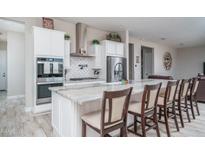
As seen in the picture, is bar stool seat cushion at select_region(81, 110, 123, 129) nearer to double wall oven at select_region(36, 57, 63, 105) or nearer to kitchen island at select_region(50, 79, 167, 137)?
kitchen island at select_region(50, 79, 167, 137)

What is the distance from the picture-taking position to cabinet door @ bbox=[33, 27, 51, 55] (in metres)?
3.64

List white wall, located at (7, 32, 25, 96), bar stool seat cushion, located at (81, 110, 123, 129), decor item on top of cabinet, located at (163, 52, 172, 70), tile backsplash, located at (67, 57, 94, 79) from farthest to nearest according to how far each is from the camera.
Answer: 1. decor item on top of cabinet, located at (163, 52, 172, 70)
2. white wall, located at (7, 32, 25, 96)
3. tile backsplash, located at (67, 57, 94, 79)
4. bar stool seat cushion, located at (81, 110, 123, 129)

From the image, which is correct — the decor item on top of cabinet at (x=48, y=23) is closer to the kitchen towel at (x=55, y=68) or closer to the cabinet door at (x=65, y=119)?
the kitchen towel at (x=55, y=68)

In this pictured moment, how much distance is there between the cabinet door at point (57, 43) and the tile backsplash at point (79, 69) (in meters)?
0.83

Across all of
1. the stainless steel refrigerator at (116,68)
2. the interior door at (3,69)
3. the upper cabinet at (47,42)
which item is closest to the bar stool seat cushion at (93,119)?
the upper cabinet at (47,42)

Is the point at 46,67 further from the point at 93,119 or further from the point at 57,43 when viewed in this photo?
the point at 93,119

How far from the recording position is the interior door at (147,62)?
8320 millimetres

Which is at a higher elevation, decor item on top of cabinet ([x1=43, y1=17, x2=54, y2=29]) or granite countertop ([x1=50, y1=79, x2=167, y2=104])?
decor item on top of cabinet ([x1=43, y1=17, x2=54, y2=29])

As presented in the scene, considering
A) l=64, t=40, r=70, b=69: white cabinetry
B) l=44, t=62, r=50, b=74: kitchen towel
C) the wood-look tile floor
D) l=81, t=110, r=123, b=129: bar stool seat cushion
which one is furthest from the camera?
l=64, t=40, r=70, b=69: white cabinetry

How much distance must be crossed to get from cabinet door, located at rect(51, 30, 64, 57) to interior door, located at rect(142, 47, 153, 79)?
538 cm

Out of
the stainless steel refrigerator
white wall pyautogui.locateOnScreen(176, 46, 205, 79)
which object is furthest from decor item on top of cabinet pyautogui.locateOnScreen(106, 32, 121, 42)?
white wall pyautogui.locateOnScreen(176, 46, 205, 79)

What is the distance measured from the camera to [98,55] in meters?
5.17
